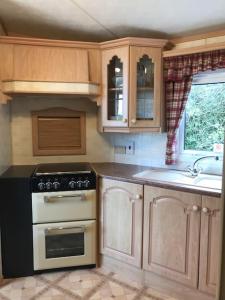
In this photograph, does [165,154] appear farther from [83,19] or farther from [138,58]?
[83,19]

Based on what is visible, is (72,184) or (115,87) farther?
(115,87)

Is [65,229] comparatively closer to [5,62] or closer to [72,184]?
[72,184]

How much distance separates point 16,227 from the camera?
2.26m

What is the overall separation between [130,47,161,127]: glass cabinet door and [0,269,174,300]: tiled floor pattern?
53.4 inches

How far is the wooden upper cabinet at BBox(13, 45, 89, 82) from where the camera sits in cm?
229

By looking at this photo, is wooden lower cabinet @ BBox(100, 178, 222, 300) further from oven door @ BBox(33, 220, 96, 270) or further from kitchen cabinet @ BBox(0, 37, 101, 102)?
kitchen cabinet @ BBox(0, 37, 101, 102)

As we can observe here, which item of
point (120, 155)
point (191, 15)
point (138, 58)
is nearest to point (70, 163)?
point (120, 155)

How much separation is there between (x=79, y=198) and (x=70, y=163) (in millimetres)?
582

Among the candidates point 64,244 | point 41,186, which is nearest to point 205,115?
point 41,186

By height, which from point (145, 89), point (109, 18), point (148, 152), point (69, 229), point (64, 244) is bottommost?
point (64, 244)

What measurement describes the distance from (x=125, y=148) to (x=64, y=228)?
1029 millimetres

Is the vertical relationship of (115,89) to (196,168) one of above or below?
above

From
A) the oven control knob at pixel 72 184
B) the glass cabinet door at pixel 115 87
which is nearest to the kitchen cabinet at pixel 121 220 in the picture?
the oven control knob at pixel 72 184

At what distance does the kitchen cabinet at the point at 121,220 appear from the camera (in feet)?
7.19
